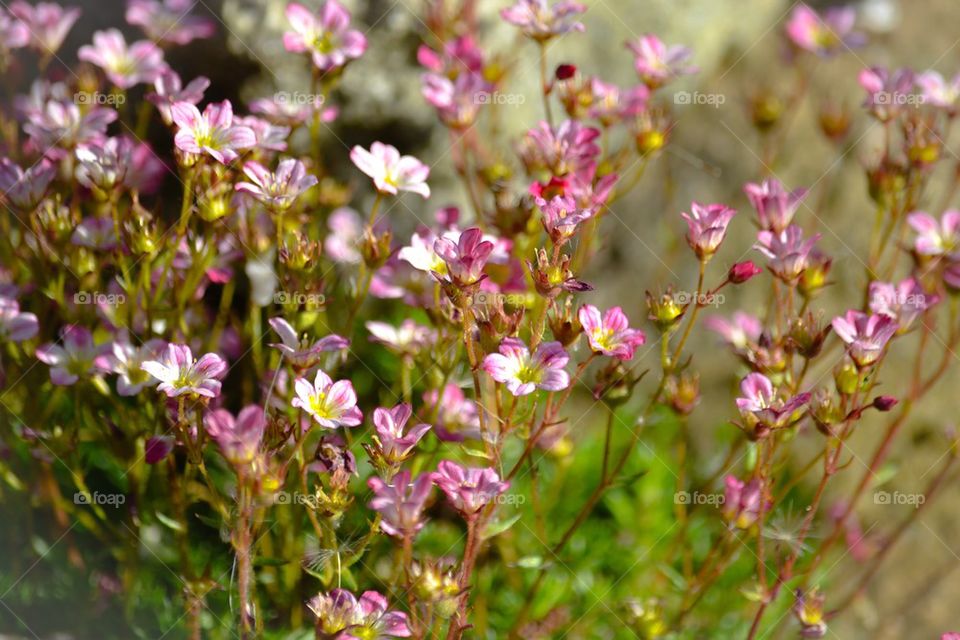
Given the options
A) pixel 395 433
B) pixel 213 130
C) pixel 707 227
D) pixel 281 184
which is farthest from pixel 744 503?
pixel 213 130

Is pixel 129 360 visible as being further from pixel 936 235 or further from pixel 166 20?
pixel 936 235

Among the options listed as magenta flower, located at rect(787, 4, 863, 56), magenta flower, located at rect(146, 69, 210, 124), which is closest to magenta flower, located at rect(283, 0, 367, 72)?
magenta flower, located at rect(146, 69, 210, 124)

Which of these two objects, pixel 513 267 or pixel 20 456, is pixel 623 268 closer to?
pixel 513 267

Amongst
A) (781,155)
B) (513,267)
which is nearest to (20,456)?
(513,267)

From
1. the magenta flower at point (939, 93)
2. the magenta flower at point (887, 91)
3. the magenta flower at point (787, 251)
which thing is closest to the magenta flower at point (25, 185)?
the magenta flower at point (787, 251)

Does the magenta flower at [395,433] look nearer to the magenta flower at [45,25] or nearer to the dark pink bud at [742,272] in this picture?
the dark pink bud at [742,272]

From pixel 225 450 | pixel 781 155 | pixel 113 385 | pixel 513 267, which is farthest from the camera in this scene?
pixel 781 155
